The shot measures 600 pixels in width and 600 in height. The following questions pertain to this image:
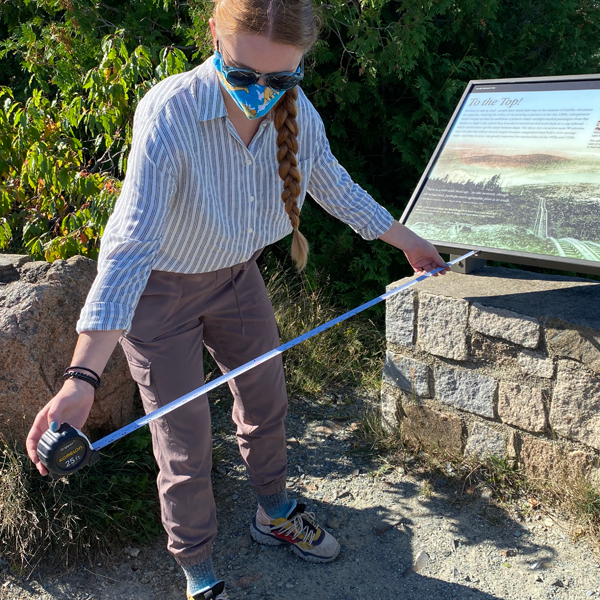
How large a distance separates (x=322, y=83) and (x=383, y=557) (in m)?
3.41

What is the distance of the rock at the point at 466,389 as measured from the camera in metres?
2.93

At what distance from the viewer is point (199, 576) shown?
2.31 meters

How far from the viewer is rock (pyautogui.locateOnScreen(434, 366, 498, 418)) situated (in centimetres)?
293

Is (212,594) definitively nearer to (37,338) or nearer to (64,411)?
(64,411)

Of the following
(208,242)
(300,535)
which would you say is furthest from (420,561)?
(208,242)

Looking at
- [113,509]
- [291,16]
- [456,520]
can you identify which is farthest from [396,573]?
[291,16]

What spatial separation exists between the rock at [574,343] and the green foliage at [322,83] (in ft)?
6.90

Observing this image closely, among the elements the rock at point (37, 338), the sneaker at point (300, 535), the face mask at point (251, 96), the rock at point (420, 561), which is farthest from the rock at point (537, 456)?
the rock at point (37, 338)

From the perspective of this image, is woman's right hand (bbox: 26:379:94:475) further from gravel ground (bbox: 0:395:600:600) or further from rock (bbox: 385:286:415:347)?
rock (bbox: 385:286:415:347)

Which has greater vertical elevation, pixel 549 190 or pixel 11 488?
pixel 549 190

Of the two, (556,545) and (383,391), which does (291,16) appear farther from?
(556,545)

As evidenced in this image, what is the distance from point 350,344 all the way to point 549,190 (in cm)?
189

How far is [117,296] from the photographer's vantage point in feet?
5.49

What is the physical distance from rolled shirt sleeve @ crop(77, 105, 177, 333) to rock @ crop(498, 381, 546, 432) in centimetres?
179
